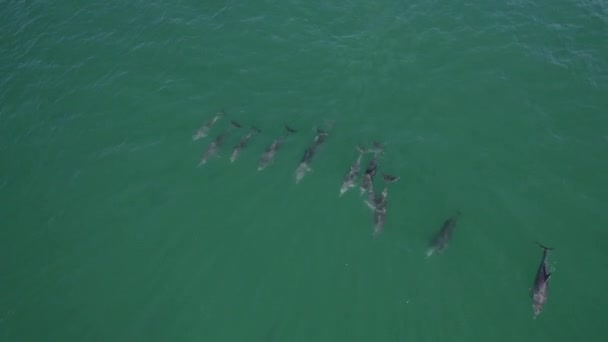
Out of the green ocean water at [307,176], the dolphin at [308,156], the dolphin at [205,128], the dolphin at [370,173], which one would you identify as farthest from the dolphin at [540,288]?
the dolphin at [205,128]

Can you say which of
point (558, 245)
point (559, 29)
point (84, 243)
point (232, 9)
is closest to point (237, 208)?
point (84, 243)

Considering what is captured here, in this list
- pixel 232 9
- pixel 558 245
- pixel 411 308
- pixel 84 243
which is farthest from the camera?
pixel 232 9

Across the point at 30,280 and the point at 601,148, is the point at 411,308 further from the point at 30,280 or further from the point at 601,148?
the point at 30,280

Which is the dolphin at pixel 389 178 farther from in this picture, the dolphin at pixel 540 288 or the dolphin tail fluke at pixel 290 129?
the dolphin at pixel 540 288

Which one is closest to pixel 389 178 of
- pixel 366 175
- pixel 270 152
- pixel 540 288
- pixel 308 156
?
pixel 366 175

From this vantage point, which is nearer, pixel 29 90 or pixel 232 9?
pixel 29 90

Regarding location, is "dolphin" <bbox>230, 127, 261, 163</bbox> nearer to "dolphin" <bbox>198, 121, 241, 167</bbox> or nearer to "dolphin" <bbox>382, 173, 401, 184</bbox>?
"dolphin" <bbox>198, 121, 241, 167</bbox>

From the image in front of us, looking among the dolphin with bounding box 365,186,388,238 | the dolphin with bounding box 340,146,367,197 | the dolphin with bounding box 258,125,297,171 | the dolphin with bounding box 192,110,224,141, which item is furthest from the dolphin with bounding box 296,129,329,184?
the dolphin with bounding box 192,110,224,141

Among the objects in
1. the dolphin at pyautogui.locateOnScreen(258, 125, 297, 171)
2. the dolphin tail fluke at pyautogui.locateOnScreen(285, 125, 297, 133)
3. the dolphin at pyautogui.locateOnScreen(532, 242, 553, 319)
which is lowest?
the dolphin at pyautogui.locateOnScreen(532, 242, 553, 319)
